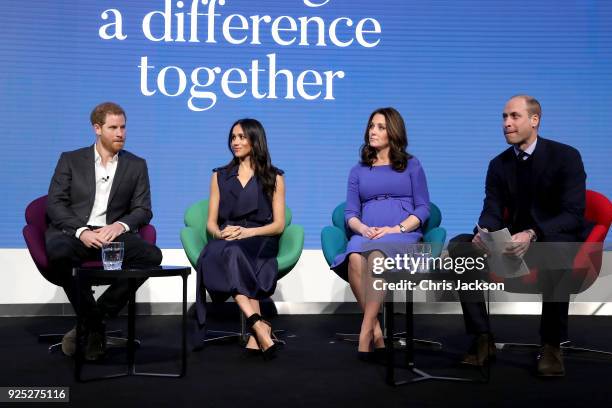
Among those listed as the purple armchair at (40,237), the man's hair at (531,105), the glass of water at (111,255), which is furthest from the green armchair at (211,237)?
the man's hair at (531,105)

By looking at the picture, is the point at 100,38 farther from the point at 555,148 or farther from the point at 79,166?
the point at 555,148

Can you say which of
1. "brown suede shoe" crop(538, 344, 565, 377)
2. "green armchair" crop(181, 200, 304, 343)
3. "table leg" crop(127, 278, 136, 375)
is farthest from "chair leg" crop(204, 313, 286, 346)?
"brown suede shoe" crop(538, 344, 565, 377)

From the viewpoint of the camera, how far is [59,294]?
17.3 ft

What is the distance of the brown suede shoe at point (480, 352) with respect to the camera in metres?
3.17

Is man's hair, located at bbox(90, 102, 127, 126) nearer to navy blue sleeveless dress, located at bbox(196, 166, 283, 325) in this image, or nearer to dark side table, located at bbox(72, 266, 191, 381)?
navy blue sleeveless dress, located at bbox(196, 166, 283, 325)

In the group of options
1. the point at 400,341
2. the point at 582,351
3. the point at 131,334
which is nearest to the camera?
the point at 131,334

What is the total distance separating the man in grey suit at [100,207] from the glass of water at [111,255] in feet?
1.76

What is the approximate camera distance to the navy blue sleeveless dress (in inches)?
151

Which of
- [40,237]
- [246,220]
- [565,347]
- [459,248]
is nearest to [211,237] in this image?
[246,220]

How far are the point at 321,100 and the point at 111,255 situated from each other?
8.77 feet

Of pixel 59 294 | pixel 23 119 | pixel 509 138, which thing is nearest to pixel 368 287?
pixel 509 138

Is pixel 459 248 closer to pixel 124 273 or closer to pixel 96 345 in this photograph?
pixel 124 273

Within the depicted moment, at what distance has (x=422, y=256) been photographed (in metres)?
2.99

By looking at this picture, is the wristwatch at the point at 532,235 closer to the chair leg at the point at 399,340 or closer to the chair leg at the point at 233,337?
the chair leg at the point at 399,340
